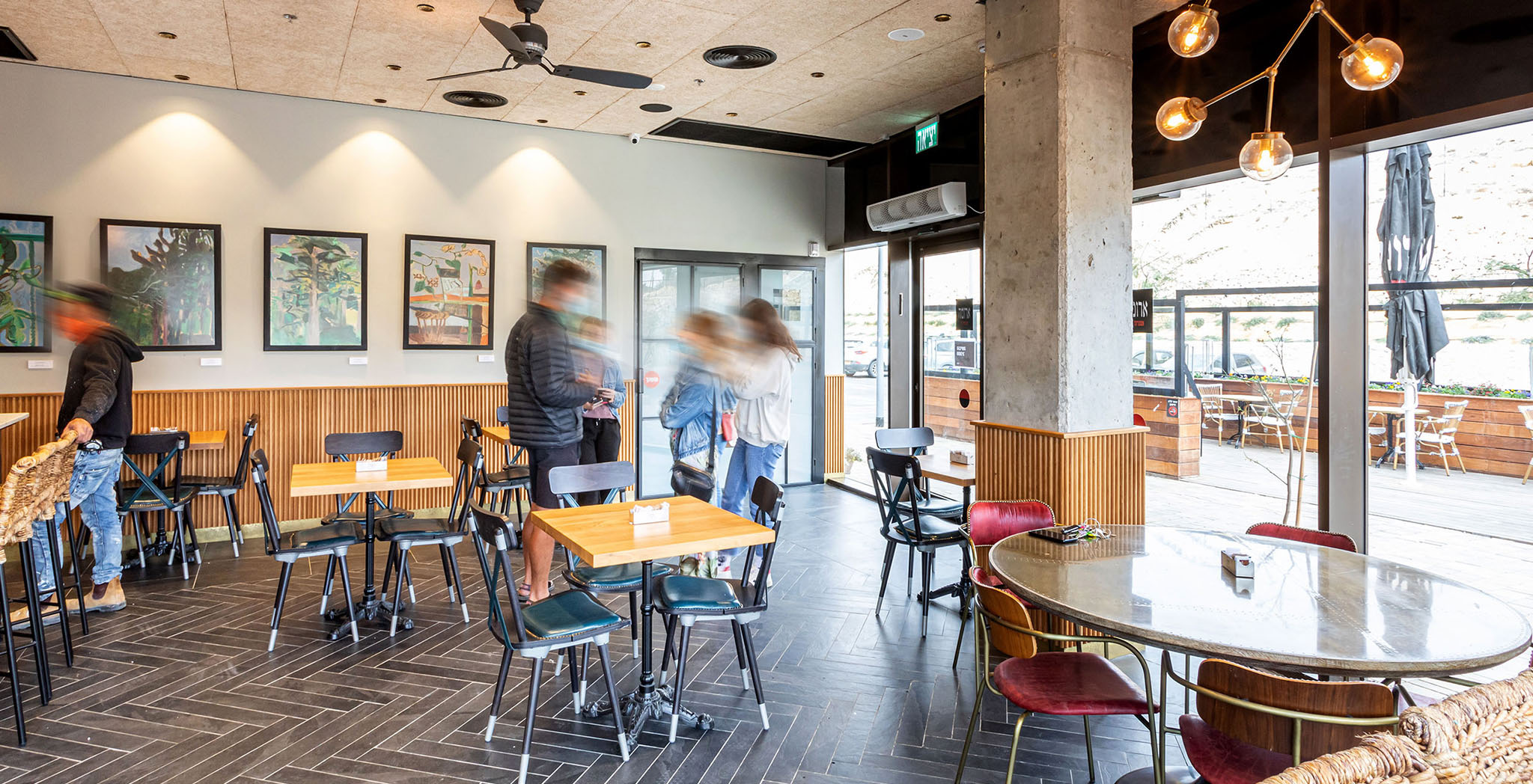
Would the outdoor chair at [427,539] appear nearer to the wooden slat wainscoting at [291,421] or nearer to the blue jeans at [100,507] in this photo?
the blue jeans at [100,507]

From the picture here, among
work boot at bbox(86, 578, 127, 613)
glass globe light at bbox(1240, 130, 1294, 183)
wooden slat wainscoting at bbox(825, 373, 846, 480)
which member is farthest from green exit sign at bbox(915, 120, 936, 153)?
work boot at bbox(86, 578, 127, 613)

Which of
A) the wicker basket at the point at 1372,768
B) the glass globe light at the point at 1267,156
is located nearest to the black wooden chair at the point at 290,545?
the wicker basket at the point at 1372,768

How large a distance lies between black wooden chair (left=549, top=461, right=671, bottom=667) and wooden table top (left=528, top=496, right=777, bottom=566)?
26 centimetres

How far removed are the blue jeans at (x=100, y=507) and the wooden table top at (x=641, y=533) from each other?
2984mm

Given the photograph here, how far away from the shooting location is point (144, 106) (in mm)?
6367

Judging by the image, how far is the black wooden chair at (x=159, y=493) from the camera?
5.40 meters

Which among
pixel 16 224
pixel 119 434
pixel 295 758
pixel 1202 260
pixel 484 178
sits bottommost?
pixel 295 758

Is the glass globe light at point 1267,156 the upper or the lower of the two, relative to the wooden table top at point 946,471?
upper

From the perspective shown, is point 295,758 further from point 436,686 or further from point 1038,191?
point 1038,191

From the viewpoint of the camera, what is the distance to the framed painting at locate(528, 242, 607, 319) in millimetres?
7738

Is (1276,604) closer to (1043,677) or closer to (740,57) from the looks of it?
(1043,677)

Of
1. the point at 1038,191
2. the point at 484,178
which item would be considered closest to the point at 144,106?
the point at 484,178

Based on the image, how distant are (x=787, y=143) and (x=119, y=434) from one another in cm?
600

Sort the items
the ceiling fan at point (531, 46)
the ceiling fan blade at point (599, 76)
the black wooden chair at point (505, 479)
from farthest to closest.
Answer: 1. the black wooden chair at point (505, 479)
2. the ceiling fan blade at point (599, 76)
3. the ceiling fan at point (531, 46)
